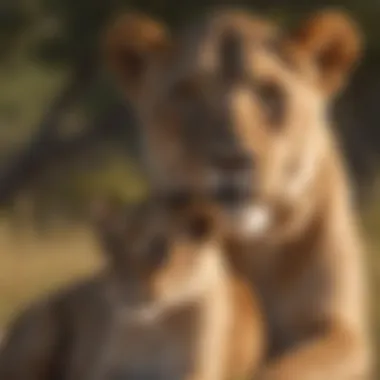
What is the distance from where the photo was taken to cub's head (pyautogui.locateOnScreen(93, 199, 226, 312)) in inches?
34.9

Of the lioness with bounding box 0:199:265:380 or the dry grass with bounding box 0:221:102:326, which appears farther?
the dry grass with bounding box 0:221:102:326

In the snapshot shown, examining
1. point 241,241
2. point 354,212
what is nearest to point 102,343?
point 241,241

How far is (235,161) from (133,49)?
153 mm

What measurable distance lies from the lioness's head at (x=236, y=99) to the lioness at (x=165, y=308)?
5 centimetres

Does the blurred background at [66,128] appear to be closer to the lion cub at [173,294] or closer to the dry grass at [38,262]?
the dry grass at [38,262]

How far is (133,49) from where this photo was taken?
942 mm

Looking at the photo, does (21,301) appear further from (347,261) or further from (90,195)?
(347,261)

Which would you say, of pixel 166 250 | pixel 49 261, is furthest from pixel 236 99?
pixel 49 261

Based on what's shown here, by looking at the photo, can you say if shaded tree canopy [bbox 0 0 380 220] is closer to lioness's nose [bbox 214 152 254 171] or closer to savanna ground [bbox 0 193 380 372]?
savanna ground [bbox 0 193 380 372]

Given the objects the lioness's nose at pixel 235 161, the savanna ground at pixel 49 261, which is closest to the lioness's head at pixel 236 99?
the lioness's nose at pixel 235 161

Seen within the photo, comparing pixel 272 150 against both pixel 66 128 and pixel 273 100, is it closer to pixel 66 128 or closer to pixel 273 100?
pixel 273 100

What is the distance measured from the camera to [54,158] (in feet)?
3.36

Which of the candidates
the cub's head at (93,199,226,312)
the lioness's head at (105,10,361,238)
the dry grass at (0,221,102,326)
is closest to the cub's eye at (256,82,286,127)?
the lioness's head at (105,10,361,238)

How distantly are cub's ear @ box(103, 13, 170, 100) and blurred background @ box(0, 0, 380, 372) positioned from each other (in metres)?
0.05
